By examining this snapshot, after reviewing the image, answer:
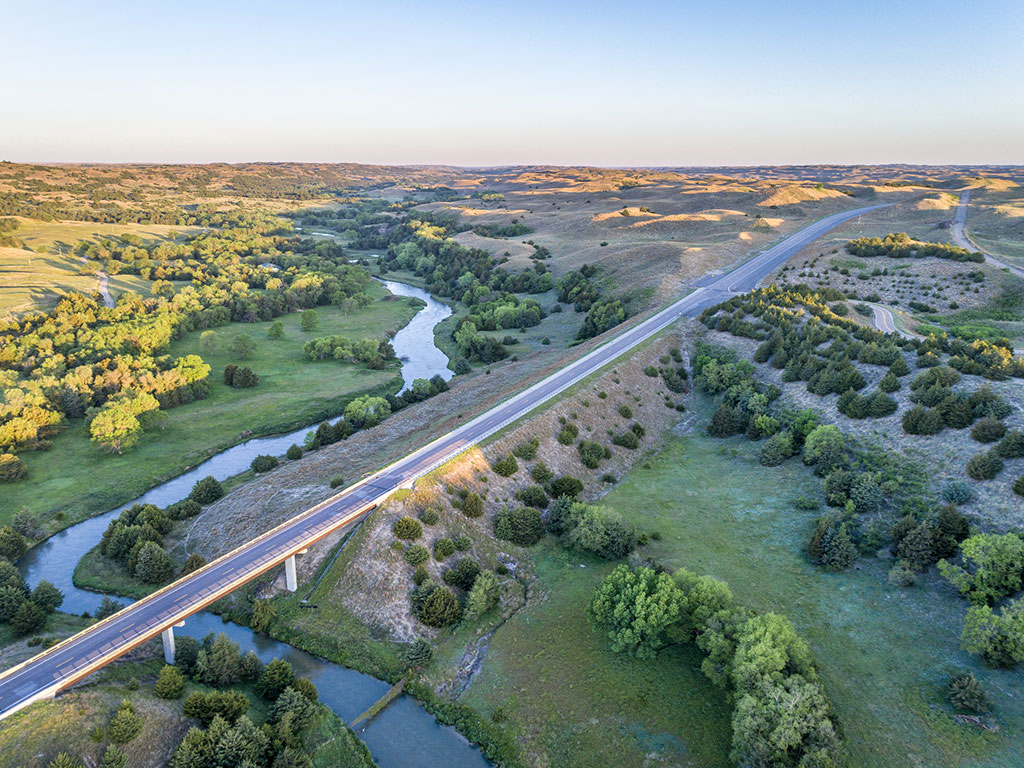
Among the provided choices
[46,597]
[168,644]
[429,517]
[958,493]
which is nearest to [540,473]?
[429,517]

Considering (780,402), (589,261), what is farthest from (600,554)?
(589,261)

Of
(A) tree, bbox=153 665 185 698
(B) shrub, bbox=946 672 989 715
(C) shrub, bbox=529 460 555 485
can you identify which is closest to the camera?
(B) shrub, bbox=946 672 989 715

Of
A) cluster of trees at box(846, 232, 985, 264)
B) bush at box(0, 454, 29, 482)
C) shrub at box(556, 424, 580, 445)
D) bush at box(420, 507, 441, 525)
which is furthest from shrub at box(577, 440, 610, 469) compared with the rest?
cluster of trees at box(846, 232, 985, 264)

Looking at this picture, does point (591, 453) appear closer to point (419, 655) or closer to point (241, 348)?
point (419, 655)

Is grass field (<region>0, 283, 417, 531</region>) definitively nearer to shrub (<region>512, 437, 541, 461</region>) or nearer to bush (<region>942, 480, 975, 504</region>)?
shrub (<region>512, 437, 541, 461</region>)

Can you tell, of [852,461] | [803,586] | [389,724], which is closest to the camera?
[389,724]

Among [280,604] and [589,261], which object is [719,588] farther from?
[589,261]
